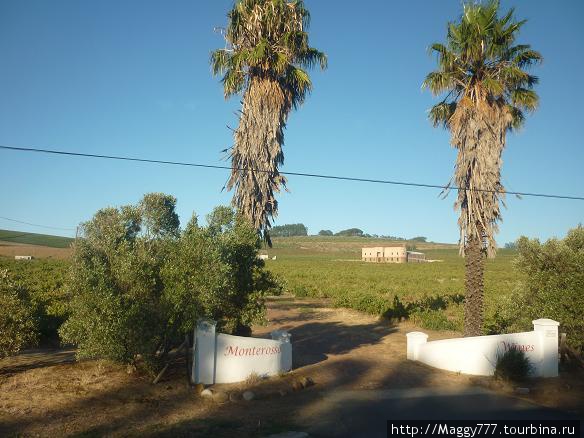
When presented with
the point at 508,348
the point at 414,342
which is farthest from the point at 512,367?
the point at 414,342

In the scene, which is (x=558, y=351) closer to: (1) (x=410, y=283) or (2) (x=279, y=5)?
(2) (x=279, y=5)

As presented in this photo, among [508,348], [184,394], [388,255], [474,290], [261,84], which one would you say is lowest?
[184,394]

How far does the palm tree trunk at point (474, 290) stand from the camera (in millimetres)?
17547

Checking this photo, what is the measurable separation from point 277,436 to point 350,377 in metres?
5.31

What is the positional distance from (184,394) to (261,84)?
10.7 m

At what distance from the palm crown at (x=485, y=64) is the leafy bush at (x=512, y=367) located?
805 centimetres

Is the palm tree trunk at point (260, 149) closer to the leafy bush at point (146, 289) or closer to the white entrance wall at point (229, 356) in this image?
the leafy bush at point (146, 289)

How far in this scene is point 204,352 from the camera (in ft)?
39.1

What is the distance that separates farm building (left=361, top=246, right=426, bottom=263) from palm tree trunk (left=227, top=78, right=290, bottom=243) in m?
95.3

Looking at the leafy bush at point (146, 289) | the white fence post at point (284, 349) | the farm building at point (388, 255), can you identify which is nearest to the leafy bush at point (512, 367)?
the white fence post at point (284, 349)

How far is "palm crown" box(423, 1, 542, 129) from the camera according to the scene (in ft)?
55.0

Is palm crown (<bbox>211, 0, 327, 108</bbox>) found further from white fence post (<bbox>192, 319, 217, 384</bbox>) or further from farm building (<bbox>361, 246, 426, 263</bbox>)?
farm building (<bbox>361, 246, 426, 263</bbox>)

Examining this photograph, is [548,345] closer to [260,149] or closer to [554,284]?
[554,284]

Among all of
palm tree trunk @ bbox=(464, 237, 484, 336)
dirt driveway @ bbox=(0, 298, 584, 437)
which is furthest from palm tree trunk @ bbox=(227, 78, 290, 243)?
palm tree trunk @ bbox=(464, 237, 484, 336)
